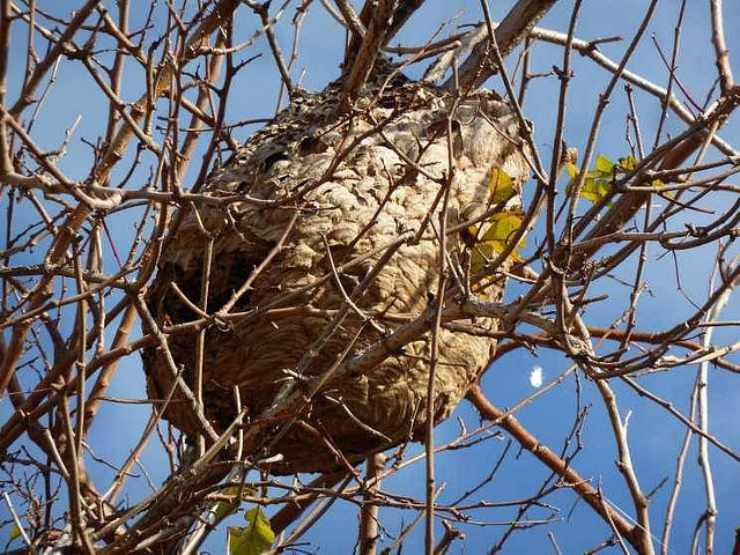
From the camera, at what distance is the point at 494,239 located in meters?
3.02

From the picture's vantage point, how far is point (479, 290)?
10.1ft

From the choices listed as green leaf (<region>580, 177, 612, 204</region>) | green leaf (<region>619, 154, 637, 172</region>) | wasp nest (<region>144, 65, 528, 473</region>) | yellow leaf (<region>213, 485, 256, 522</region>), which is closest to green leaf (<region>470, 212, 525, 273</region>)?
wasp nest (<region>144, 65, 528, 473</region>)

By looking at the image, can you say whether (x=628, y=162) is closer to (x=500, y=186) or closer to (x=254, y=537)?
(x=500, y=186)

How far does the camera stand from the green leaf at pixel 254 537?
296cm

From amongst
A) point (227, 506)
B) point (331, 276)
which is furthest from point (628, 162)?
point (227, 506)

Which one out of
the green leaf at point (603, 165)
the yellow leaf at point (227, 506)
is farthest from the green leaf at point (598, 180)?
the yellow leaf at point (227, 506)

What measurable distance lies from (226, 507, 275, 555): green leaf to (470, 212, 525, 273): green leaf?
92 cm

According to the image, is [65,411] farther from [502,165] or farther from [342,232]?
[502,165]

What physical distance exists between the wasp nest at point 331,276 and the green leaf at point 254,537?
0.19 meters

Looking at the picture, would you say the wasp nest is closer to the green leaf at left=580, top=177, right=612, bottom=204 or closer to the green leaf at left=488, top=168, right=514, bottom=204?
the green leaf at left=488, top=168, right=514, bottom=204

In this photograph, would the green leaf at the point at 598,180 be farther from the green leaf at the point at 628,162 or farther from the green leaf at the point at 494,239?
the green leaf at the point at 494,239

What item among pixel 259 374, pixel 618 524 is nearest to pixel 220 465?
pixel 259 374

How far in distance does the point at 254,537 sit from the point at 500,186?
1.23 m

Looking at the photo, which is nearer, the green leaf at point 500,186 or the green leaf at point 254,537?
the green leaf at point 254,537
